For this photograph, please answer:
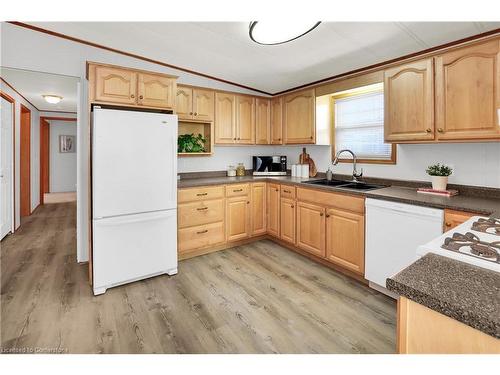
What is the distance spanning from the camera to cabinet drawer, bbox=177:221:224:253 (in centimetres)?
324

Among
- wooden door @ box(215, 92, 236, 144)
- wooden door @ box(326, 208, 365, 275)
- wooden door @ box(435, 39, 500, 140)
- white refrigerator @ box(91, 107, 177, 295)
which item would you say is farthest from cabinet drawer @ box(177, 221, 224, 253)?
wooden door @ box(435, 39, 500, 140)

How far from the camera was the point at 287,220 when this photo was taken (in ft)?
11.8

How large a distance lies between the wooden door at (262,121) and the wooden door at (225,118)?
1.32ft

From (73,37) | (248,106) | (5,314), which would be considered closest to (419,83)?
(248,106)

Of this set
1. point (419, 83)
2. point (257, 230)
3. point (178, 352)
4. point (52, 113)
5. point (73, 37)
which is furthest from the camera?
point (52, 113)

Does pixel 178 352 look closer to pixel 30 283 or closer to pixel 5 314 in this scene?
pixel 5 314

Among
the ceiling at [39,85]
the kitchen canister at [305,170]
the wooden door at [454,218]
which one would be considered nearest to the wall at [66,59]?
the ceiling at [39,85]

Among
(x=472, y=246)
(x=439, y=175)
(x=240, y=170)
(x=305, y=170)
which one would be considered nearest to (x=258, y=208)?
(x=240, y=170)

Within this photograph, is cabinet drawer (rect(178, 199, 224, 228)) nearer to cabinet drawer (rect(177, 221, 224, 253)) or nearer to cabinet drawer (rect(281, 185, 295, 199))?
cabinet drawer (rect(177, 221, 224, 253))

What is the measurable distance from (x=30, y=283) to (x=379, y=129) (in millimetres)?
3962

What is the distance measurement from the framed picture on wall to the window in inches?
311

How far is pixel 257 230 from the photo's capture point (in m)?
3.88

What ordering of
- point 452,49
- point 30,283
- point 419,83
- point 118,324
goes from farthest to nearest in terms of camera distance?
point 30,283 → point 419,83 → point 452,49 → point 118,324

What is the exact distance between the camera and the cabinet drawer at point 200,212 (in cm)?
321
